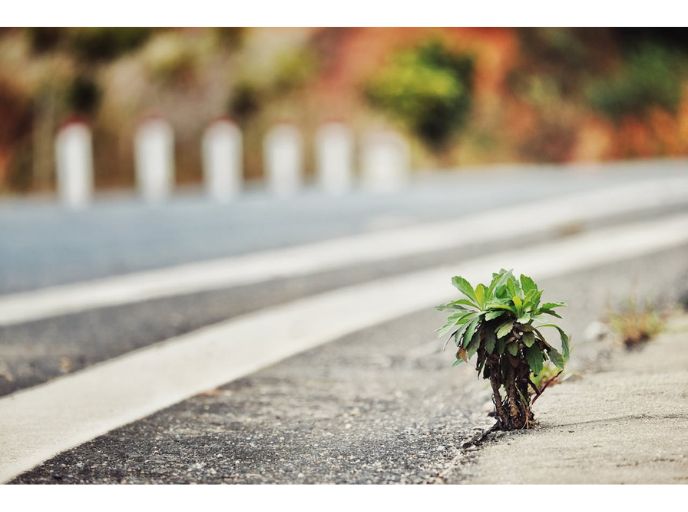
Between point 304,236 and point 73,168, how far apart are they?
2.84 meters

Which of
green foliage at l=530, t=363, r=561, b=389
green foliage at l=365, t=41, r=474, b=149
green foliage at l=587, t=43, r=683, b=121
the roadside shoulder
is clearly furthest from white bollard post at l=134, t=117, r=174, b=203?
the roadside shoulder

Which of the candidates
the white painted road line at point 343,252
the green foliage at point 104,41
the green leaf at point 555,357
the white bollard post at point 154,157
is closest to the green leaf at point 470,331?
the green leaf at point 555,357

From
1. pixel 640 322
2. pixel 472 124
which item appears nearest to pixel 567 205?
pixel 472 124

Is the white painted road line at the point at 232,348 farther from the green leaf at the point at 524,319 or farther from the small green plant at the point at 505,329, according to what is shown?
the green leaf at the point at 524,319

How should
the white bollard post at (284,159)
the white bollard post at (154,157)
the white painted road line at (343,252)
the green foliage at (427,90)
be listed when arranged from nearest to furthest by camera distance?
the white painted road line at (343,252), the green foliage at (427,90), the white bollard post at (154,157), the white bollard post at (284,159)

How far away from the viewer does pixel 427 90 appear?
882 centimetres

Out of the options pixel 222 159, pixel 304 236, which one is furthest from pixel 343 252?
pixel 222 159

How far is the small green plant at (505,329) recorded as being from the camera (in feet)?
10.7

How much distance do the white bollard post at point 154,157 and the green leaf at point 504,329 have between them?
254 inches

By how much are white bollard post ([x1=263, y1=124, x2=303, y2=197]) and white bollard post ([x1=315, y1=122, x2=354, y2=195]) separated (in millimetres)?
222

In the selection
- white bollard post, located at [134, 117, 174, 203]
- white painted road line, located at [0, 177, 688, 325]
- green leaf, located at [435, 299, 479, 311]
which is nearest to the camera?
green leaf, located at [435, 299, 479, 311]

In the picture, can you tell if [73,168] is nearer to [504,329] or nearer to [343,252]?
[343,252]

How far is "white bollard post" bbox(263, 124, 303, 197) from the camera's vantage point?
31.6ft

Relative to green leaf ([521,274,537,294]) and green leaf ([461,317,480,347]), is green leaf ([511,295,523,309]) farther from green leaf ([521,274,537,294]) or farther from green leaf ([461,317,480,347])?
green leaf ([461,317,480,347])
